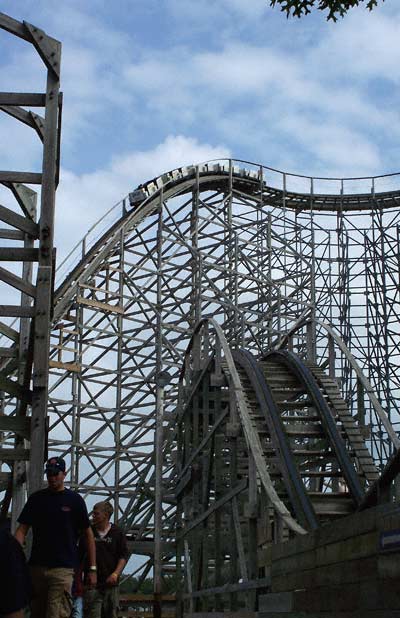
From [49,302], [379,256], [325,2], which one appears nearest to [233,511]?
[49,302]

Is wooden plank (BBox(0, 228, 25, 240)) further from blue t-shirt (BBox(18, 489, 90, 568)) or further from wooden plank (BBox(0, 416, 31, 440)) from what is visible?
blue t-shirt (BBox(18, 489, 90, 568))

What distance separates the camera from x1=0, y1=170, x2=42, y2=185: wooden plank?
26.7ft

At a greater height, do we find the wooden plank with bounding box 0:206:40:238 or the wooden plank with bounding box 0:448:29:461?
the wooden plank with bounding box 0:206:40:238

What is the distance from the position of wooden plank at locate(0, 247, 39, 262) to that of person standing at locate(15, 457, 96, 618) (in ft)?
8.44

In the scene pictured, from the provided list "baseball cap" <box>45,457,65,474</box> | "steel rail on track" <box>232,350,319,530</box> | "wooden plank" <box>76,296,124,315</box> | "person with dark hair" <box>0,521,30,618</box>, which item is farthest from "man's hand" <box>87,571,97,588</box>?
"wooden plank" <box>76,296,124,315</box>

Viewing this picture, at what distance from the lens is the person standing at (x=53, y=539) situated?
5.57 meters

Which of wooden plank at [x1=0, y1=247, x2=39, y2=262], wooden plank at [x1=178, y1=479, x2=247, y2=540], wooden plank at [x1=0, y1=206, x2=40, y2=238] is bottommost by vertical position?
wooden plank at [x1=178, y1=479, x2=247, y2=540]

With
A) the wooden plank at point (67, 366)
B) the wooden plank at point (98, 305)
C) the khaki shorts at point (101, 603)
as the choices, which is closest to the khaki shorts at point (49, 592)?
the khaki shorts at point (101, 603)

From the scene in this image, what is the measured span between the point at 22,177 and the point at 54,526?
344 centimetres

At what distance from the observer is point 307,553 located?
6531 millimetres

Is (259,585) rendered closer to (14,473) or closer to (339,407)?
(14,473)

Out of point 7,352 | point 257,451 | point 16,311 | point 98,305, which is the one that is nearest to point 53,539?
point 16,311

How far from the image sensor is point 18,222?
798 cm

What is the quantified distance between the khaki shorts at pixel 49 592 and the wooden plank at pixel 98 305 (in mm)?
16929
